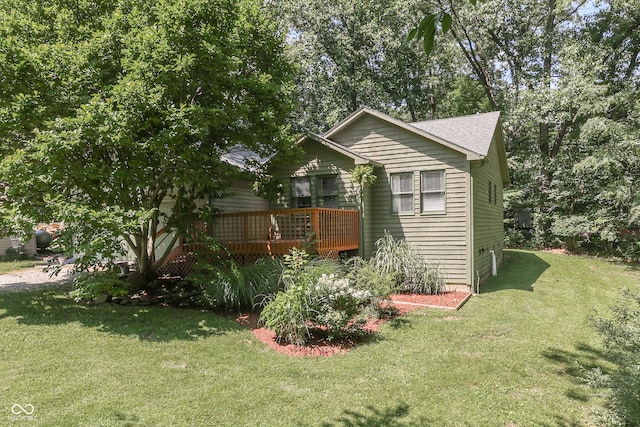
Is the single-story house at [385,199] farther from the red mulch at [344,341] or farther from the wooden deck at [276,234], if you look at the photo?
the red mulch at [344,341]

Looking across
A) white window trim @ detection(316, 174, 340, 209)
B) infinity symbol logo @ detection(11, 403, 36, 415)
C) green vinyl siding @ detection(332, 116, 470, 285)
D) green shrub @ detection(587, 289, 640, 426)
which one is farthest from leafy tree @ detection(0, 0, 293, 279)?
green shrub @ detection(587, 289, 640, 426)

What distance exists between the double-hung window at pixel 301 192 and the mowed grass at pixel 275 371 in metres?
5.08

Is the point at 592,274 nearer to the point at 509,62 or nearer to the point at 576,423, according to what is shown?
the point at 576,423

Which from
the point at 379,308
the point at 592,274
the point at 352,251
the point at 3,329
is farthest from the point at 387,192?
the point at 3,329

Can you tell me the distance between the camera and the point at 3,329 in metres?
6.29

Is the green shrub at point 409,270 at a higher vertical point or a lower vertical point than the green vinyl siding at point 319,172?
lower

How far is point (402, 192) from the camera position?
36.1ft

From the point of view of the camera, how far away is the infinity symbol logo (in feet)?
13.1

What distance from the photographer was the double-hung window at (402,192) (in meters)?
10.9

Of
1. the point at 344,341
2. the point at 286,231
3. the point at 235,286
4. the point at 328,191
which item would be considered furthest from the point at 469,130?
the point at 235,286

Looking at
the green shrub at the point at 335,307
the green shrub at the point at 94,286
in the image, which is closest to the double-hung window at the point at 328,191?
the green shrub at the point at 335,307

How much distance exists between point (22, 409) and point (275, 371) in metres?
2.85

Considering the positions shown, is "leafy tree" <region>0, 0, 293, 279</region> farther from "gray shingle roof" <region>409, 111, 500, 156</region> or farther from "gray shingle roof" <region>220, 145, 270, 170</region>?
"gray shingle roof" <region>409, 111, 500, 156</region>

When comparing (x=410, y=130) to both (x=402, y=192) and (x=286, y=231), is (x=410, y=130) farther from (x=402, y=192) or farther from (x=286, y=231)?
(x=286, y=231)
